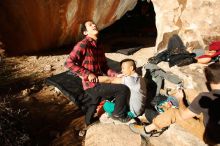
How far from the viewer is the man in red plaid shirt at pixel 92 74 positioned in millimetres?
4027

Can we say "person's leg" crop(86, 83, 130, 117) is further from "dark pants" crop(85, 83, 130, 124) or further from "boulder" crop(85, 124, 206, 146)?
"boulder" crop(85, 124, 206, 146)

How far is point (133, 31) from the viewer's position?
936 cm

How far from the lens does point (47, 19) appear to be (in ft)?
20.8

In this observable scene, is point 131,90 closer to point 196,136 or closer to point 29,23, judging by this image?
point 196,136

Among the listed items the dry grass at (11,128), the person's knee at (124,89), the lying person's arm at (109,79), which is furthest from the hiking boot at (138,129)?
the dry grass at (11,128)

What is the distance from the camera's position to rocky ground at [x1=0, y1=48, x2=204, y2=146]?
397 cm

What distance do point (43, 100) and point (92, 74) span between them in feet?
4.40

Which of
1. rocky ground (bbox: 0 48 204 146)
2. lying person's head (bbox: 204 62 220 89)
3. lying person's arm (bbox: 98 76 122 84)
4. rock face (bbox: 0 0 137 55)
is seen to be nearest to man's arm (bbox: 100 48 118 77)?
lying person's arm (bbox: 98 76 122 84)

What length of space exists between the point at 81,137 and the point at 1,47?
302 cm

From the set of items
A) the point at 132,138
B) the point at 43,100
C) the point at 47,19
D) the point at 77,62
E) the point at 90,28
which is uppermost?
the point at 47,19

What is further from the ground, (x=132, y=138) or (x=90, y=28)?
(x=90, y=28)

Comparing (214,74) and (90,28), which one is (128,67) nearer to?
(90,28)

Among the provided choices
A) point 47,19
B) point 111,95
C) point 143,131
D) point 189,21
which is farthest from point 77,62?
point 189,21

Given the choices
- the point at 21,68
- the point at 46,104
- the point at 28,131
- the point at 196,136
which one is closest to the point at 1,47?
the point at 21,68
